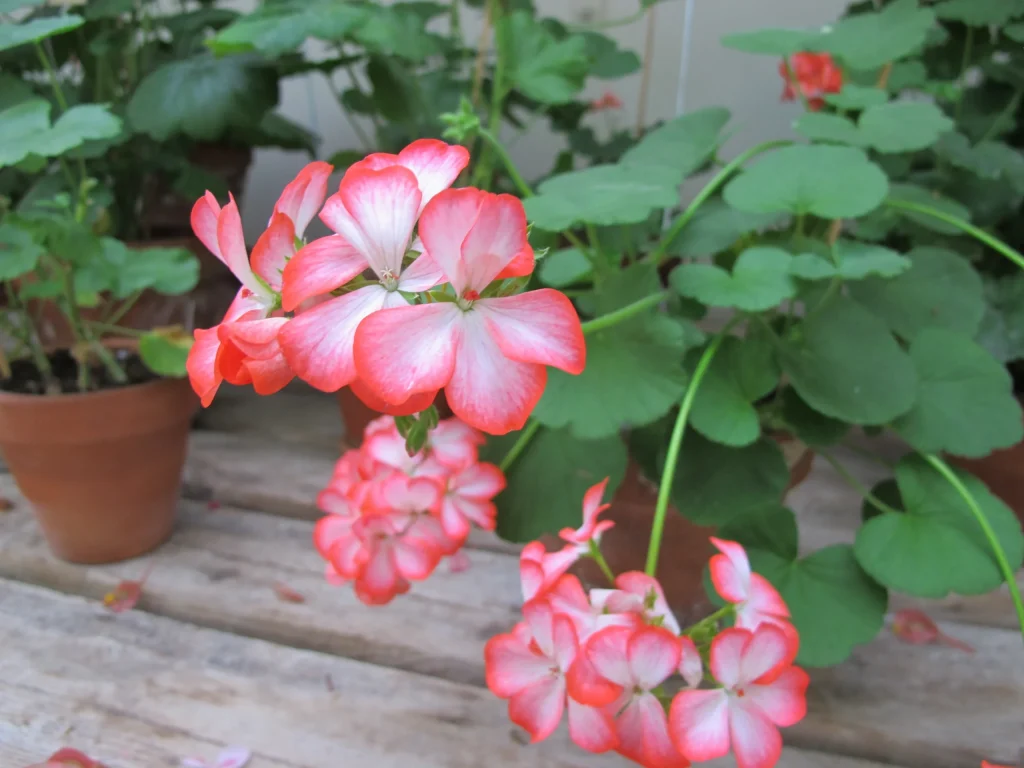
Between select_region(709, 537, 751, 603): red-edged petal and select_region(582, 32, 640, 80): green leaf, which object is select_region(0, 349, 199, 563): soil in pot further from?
select_region(582, 32, 640, 80): green leaf

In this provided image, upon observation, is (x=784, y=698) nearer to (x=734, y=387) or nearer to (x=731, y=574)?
(x=731, y=574)

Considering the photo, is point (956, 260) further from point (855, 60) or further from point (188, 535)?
point (188, 535)

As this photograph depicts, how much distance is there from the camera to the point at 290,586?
0.70 metres

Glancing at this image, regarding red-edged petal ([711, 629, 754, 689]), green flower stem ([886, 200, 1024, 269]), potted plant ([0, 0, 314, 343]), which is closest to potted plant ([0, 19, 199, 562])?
potted plant ([0, 0, 314, 343])

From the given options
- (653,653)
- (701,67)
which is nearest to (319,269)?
(653,653)

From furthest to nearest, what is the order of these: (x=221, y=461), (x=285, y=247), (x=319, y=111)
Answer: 1. (x=319, y=111)
2. (x=221, y=461)
3. (x=285, y=247)

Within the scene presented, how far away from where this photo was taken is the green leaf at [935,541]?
1.45 ft

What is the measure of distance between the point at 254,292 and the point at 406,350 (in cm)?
9

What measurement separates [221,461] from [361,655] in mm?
425

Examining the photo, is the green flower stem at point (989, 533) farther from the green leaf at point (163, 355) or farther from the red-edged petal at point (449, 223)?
the green leaf at point (163, 355)

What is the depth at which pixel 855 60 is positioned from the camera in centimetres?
68

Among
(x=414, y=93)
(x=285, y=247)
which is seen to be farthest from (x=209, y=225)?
(x=414, y=93)

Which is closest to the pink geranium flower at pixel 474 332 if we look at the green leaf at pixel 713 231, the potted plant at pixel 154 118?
the green leaf at pixel 713 231

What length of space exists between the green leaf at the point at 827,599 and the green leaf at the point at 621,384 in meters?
0.13
